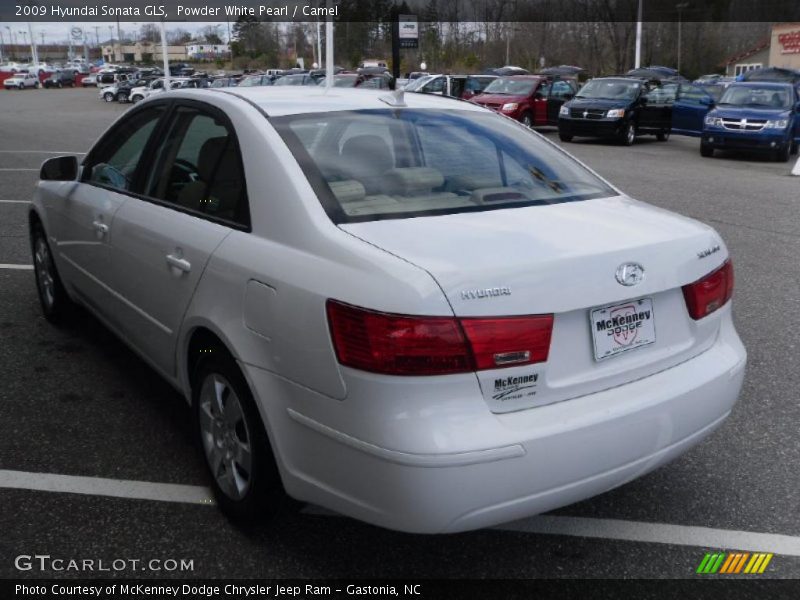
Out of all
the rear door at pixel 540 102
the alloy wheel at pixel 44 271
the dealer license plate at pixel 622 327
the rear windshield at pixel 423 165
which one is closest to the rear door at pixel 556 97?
the rear door at pixel 540 102

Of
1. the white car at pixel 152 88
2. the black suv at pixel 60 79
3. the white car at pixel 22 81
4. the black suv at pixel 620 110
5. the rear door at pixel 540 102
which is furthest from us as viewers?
the black suv at pixel 60 79

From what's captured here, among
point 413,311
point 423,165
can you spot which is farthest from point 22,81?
point 413,311

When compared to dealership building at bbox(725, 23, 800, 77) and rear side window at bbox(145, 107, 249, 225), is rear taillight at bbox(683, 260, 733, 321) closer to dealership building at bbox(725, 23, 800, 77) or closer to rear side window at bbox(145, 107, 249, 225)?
rear side window at bbox(145, 107, 249, 225)

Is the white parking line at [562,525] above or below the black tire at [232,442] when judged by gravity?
below

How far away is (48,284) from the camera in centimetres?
551

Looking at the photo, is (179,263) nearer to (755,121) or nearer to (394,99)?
(394,99)

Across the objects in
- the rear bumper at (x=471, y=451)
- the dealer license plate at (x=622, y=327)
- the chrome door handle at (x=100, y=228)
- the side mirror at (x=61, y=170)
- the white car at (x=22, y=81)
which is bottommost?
the rear bumper at (x=471, y=451)

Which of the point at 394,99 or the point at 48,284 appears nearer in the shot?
the point at 394,99

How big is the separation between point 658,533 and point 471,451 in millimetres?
1189

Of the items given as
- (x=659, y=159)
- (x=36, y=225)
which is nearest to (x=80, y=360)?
(x=36, y=225)

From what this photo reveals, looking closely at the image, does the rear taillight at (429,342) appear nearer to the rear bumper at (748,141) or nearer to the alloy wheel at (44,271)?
the alloy wheel at (44,271)

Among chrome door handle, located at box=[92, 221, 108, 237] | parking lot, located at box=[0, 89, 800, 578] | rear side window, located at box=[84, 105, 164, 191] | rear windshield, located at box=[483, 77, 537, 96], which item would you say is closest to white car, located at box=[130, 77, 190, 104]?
rear windshield, located at box=[483, 77, 537, 96]

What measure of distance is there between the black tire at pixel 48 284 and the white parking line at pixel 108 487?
2057 mm

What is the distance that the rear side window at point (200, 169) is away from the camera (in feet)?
10.4
